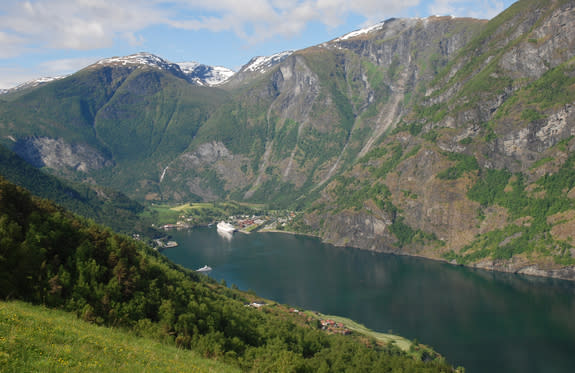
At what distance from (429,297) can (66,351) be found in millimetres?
102116

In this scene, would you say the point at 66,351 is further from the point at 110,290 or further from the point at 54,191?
the point at 54,191

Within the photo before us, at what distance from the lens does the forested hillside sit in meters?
29.4

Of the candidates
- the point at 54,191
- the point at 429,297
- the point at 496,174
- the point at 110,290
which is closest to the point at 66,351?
the point at 110,290

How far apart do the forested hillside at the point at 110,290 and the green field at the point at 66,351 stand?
6275mm

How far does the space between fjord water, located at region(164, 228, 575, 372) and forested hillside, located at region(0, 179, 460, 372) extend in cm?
3620

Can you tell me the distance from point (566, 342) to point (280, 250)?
4007 inches

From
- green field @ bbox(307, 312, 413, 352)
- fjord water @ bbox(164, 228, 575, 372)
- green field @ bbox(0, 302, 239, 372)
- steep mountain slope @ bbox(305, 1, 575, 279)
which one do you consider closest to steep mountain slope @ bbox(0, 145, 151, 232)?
fjord water @ bbox(164, 228, 575, 372)

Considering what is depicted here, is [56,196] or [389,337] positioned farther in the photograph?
[56,196]

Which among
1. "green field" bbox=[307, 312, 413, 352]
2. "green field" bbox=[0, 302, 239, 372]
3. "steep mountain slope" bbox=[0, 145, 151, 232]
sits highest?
"green field" bbox=[0, 302, 239, 372]

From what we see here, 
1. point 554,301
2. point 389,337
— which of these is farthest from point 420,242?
point 389,337

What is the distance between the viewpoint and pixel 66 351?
16422 millimetres

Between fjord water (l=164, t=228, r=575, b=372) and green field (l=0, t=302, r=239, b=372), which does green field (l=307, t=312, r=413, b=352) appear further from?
green field (l=0, t=302, r=239, b=372)

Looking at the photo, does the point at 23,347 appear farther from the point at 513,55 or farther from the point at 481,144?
the point at 513,55

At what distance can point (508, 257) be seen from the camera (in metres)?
131
